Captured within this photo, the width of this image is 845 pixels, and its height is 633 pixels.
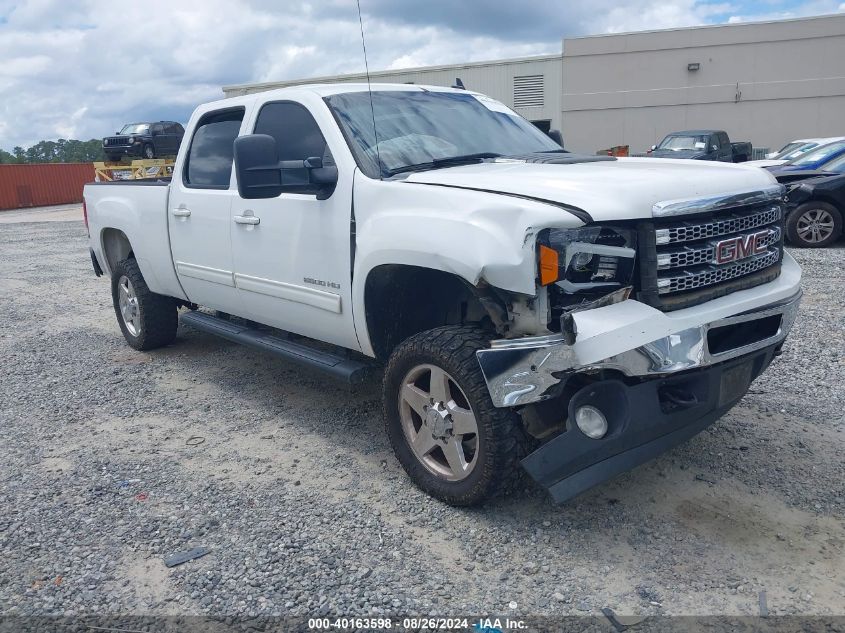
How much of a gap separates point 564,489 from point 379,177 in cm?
180

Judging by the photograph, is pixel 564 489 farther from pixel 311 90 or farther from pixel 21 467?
pixel 21 467

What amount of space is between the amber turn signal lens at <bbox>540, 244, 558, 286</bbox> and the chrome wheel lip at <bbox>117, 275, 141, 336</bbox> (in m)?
4.56

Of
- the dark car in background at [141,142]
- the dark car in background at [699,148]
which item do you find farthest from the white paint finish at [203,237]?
the dark car in background at [141,142]

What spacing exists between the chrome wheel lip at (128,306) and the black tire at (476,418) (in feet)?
12.3

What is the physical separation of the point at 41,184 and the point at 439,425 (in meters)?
37.8

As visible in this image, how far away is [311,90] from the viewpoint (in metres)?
4.38

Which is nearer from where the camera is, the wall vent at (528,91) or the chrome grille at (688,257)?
the chrome grille at (688,257)

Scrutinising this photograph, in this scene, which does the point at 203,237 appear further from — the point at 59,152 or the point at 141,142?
the point at 59,152

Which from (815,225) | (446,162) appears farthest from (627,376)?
(815,225)

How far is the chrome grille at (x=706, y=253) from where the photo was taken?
2969mm

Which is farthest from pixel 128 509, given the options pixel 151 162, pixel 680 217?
pixel 151 162

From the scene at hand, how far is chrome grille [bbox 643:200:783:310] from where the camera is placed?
2969mm

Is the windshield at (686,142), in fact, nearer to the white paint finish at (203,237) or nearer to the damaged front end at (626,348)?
the white paint finish at (203,237)

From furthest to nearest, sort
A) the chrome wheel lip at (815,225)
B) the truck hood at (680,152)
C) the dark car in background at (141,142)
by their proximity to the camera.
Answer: the dark car in background at (141,142) < the truck hood at (680,152) < the chrome wheel lip at (815,225)
